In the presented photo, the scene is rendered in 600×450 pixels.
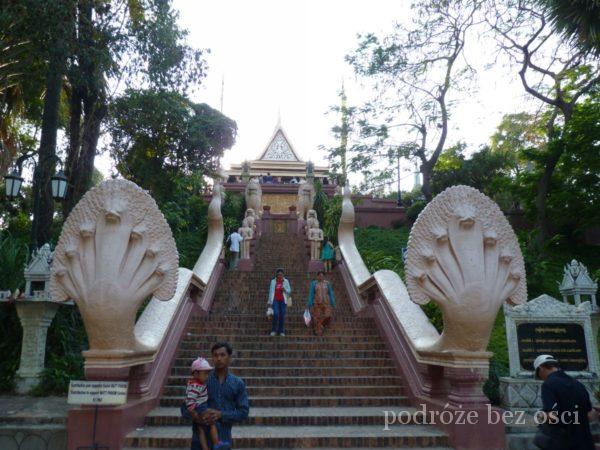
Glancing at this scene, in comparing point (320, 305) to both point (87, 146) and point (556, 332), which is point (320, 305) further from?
point (87, 146)

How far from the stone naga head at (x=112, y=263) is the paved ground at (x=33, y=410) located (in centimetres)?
85

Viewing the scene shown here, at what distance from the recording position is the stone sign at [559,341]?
6.38 metres

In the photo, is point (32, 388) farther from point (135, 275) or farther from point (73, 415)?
point (135, 275)

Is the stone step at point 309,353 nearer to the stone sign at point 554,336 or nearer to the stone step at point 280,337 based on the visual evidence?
the stone step at point 280,337

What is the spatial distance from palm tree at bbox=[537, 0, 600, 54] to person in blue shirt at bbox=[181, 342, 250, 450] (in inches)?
433

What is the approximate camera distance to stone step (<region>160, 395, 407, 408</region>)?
18.5 ft

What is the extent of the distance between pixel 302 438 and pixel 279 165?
113ft

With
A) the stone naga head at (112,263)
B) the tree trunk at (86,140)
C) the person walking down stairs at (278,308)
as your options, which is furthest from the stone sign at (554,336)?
the tree trunk at (86,140)

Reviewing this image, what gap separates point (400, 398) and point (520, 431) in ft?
4.51

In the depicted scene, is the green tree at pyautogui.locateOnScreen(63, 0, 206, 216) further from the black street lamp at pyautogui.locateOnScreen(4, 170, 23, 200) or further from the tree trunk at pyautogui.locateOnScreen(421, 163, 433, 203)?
the tree trunk at pyautogui.locateOnScreen(421, 163, 433, 203)

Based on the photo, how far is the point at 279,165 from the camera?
38281mm

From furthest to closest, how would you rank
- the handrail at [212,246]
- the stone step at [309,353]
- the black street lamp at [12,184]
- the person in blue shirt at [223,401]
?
the handrail at [212,246], the black street lamp at [12,184], the stone step at [309,353], the person in blue shirt at [223,401]

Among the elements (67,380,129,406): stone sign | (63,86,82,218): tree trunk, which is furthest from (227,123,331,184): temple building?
(67,380,129,406): stone sign

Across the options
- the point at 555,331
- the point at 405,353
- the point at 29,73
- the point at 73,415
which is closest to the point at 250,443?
the point at 73,415
